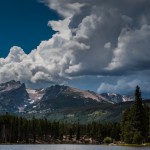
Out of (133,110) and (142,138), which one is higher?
(133,110)

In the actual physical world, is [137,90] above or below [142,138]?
above

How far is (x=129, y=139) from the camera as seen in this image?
132 metres

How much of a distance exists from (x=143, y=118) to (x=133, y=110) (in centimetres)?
434

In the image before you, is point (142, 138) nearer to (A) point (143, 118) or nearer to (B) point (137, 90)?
(A) point (143, 118)

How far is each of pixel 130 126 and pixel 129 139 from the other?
4.58m

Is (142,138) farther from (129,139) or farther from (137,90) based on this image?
(137,90)

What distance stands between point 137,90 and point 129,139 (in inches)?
681

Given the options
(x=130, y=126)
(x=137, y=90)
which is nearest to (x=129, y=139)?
(x=130, y=126)

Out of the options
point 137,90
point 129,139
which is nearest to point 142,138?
point 129,139

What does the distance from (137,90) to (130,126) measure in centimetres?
1275

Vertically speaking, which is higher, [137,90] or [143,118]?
[137,90]

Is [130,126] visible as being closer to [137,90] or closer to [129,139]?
[129,139]

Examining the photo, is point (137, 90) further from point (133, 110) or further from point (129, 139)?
point (129, 139)

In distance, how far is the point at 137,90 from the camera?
132125 millimetres
